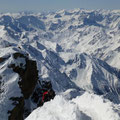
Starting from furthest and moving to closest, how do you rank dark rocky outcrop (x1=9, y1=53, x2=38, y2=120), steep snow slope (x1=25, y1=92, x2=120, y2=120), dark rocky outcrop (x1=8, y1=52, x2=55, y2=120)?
dark rocky outcrop (x1=8, y1=52, x2=55, y2=120) → dark rocky outcrop (x1=9, y1=53, x2=38, y2=120) → steep snow slope (x1=25, y1=92, x2=120, y2=120)

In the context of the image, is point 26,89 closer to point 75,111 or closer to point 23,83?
point 23,83

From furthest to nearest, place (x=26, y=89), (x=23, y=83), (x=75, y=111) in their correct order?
(x=26, y=89) → (x=23, y=83) → (x=75, y=111)

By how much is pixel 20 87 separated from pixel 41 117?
20.4 metres

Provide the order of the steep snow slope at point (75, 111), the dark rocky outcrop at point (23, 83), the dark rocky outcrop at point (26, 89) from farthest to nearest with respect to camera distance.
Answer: the dark rocky outcrop at point (26, 89) < the dark rocky outcrop at point (23, 83) < the steep snow slope at point (75, 111)

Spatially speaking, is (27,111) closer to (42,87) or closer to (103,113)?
(42,87)

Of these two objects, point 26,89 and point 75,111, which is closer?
point 75,111

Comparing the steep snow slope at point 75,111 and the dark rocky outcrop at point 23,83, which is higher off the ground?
the steep snow slope at point 75,111

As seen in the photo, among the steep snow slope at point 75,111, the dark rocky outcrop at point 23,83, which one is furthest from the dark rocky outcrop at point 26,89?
the steep snow slope at point 75,111

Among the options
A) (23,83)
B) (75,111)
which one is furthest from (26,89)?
(75,111)

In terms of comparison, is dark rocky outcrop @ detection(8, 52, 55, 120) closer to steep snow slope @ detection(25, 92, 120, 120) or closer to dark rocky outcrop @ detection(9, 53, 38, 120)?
dark rocky outcrop @ detection(9, 53, 38, 120)

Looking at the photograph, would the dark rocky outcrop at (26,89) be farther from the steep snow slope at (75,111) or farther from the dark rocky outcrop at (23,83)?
the steep snow slope at (75,111)

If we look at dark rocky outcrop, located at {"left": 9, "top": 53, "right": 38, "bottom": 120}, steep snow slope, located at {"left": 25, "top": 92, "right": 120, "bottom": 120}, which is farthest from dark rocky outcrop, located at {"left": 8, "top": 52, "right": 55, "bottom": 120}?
steep snow slope, located at {"left": 25, "top": 92, "right": 120, "bottom": 120}

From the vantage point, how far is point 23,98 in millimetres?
42562

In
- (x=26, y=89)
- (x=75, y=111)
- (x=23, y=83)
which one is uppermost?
(x=75, y=111)
